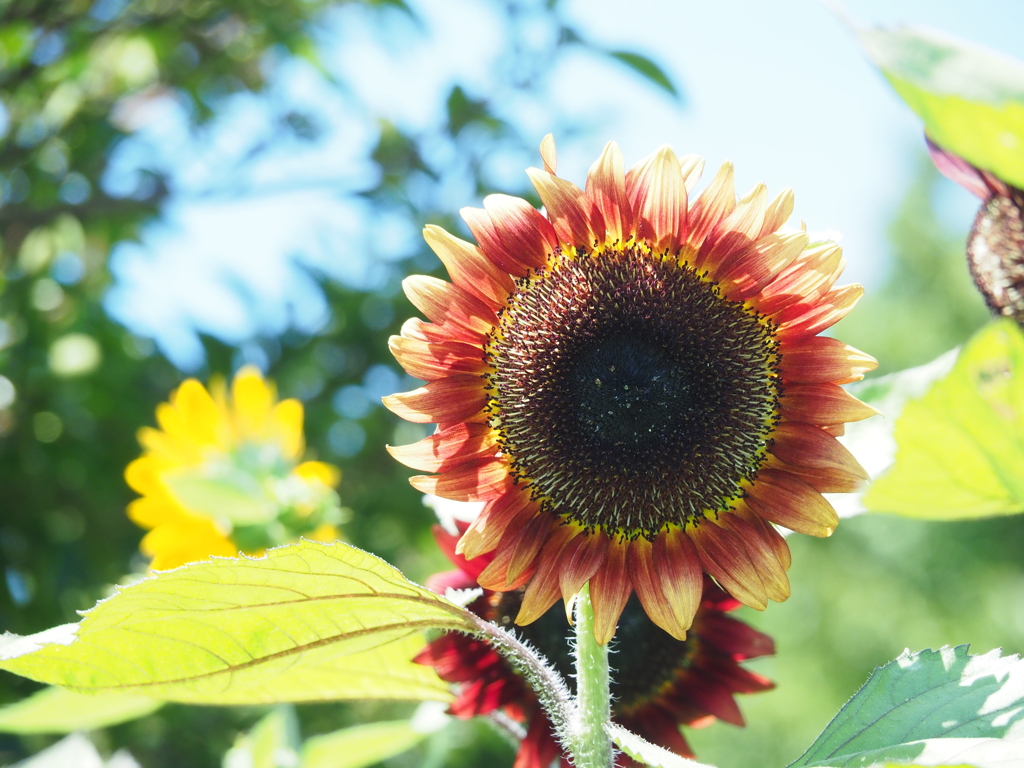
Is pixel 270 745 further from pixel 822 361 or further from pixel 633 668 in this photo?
pixel 822 361

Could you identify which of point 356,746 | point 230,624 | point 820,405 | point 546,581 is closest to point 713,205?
point 820,405

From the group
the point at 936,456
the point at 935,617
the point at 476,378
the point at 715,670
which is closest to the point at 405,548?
the point at 715,670

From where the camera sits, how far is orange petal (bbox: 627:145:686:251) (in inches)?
19.6

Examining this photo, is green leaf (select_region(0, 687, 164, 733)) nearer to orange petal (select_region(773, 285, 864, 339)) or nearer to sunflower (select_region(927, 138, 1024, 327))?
orange petal (select_region(773, 285, 864, 339))

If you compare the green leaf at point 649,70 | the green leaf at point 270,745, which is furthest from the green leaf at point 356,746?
the green leaf at point 649,70

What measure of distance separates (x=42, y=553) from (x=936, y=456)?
1.38 meters

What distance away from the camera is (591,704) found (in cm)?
48

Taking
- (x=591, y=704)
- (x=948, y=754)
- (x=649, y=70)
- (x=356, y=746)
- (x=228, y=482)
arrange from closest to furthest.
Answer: (x=948, y=754) → (x=591, y=704) → (x=356, y=746) → (x=228, y=482) → (x=649, y=70)

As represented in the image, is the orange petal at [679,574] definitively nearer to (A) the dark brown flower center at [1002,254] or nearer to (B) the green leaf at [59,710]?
(A) the dark brown flower center at [1002,254]

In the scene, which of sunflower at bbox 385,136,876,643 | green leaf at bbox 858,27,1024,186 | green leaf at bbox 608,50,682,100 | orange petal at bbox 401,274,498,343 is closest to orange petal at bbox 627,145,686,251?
sunflower at bbox 385,136,876,643

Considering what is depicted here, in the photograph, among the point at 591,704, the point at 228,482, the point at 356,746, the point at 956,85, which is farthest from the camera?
the point at 228,482

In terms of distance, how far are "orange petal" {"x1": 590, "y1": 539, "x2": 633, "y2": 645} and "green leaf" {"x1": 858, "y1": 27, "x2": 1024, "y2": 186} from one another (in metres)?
0.29

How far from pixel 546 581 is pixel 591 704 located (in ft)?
0.23

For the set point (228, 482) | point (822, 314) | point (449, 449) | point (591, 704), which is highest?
point (822, 314)
